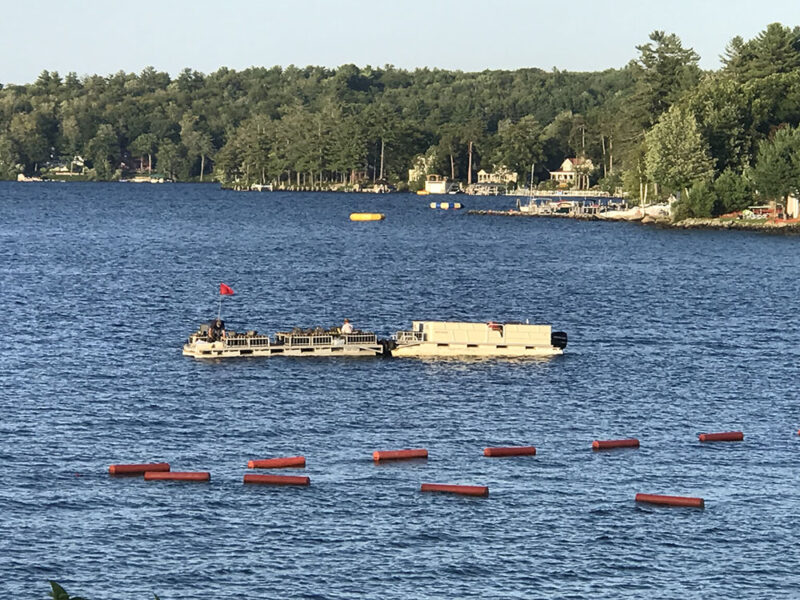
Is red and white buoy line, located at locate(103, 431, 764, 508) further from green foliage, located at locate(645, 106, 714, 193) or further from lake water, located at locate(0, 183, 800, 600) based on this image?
green foliage, located at locate(645, 106, 714, 193)

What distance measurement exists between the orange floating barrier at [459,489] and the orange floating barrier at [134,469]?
32.2ft

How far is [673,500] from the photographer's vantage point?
52.0 m

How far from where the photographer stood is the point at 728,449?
60844mm

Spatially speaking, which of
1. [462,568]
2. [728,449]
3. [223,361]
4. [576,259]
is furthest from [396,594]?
[576,259]

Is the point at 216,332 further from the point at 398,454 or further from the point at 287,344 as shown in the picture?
the point at 398,454

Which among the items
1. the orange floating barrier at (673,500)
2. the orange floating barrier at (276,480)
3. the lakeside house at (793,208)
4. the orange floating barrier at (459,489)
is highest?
the lakeside house at (793,208)

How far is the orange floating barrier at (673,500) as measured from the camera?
2041 inches

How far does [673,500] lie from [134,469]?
1982cm

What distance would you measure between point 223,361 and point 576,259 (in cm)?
8259

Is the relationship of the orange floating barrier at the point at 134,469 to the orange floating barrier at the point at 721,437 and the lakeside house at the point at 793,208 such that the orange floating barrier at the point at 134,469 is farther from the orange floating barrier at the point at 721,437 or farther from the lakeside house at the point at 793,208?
the lakeside house at the point at 793,208

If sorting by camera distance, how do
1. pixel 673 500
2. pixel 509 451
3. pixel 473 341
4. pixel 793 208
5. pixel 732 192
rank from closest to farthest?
1. pixel 673 500
2. pixel 509 451
3. pixel 473 341
4. pixel 793 208
5. pixel 732 192

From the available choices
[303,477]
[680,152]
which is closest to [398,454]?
[303,477]

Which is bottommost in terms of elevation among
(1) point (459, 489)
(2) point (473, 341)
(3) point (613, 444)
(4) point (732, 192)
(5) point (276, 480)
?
(1) point (459, 489)

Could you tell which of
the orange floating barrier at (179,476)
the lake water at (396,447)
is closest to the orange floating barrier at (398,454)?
the lake water at (396,447)
